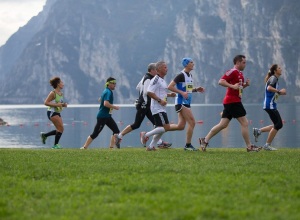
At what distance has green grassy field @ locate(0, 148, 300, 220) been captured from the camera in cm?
749

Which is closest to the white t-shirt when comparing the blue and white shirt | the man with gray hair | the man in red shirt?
the blue and white shirt

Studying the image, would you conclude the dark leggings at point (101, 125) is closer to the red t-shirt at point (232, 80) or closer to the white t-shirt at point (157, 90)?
the white t-shirt at point (157, 90)

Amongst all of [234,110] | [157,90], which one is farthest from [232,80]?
[157,90]

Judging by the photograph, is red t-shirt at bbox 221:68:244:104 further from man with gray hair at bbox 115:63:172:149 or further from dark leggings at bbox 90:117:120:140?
dark leggings at bbox 90:117:120:140

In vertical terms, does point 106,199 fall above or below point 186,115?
below

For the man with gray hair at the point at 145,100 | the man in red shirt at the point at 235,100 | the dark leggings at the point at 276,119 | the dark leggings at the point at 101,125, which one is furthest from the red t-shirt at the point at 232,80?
the dark leggings at the point at 101,125

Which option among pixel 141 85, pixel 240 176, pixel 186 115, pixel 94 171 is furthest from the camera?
pixel 141 85

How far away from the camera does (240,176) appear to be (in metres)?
10.2

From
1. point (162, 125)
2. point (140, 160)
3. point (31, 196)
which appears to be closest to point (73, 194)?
point (31, 196)

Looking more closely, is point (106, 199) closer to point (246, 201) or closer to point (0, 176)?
point (246, 201)

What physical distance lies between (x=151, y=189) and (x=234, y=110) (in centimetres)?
736

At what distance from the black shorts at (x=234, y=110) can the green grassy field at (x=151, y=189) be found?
2.79 metres

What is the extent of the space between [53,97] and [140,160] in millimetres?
6780

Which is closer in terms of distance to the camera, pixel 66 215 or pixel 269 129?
pixel 66 215
